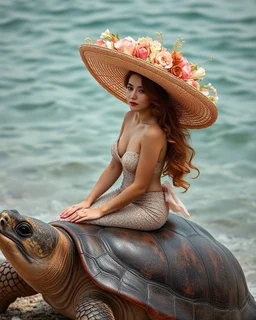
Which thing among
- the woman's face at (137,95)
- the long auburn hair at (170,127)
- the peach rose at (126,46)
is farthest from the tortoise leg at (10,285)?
the peach rose at (126,46)

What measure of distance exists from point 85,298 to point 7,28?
924 cm

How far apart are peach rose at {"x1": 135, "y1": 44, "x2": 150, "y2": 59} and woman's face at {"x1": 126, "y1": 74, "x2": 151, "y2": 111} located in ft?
0.50

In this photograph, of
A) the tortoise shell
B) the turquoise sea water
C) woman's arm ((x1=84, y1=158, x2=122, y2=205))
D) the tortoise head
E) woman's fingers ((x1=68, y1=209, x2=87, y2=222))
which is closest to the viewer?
the tortoise head

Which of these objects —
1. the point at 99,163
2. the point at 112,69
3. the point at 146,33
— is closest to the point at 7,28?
the point at 146,33

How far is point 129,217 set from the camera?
380cm

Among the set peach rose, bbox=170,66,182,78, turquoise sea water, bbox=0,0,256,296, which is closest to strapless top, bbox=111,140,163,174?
peach rose, bbox=170,66,182,78

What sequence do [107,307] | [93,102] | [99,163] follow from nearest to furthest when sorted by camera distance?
1. [107,307]
2. [99,163]
3. [93,102]

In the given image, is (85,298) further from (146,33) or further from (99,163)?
(146,33)

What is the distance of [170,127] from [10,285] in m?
1.26

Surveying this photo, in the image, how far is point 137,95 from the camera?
3.78 meters

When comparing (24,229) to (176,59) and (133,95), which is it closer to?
(133,95)

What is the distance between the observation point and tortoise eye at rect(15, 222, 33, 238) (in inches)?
138

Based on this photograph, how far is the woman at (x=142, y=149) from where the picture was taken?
12.3 ft

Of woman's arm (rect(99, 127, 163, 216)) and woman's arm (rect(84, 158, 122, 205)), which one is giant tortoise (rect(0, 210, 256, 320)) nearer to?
woman's arm (rect(99, 127, 163, 216))
